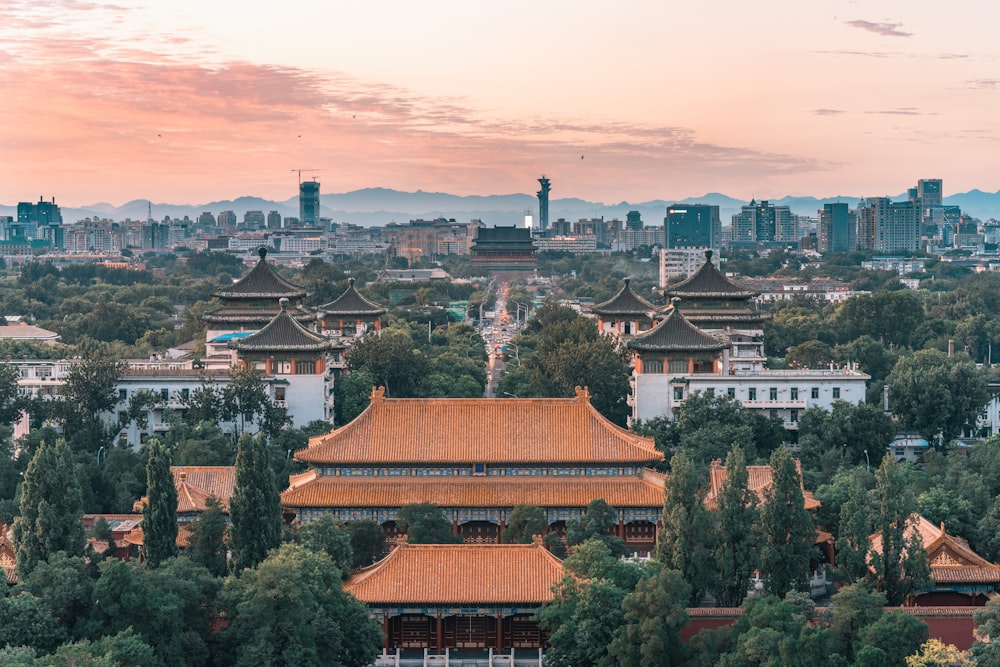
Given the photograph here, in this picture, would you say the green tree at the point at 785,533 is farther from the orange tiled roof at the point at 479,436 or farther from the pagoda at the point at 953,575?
the orange tiled roof at the point at 479,436

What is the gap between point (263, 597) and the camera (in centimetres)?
2770

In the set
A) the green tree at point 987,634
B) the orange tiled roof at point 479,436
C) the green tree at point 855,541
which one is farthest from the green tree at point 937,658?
the orange tiled roof at point 479,436

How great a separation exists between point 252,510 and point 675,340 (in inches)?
870

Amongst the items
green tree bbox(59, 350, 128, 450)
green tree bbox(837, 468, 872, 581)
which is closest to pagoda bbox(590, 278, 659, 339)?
green tree bbox(59, 350, 128, 450)

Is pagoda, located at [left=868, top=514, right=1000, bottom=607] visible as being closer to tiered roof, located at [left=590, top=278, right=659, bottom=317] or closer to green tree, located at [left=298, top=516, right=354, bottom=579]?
green tree, located at [left=298, top=516, right=354, bottom=579]

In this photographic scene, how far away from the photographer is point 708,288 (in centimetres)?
6109

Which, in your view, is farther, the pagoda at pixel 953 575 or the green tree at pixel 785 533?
the pagoda at pixel 953 575

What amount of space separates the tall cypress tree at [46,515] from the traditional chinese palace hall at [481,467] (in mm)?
6255

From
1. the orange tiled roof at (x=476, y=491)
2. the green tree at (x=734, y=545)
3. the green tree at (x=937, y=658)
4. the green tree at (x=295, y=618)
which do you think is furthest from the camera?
the orange tiled roof at (x=476, y=491)

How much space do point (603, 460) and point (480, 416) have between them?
3276 millimetres

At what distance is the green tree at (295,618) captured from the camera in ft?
90.1

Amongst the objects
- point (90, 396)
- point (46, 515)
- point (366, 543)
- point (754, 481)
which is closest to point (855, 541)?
point (754, 481)

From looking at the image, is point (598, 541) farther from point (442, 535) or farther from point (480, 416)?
point (480, 416)

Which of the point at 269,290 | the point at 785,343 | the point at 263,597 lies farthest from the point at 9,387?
the point at 785,343
